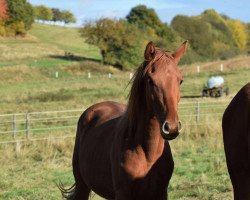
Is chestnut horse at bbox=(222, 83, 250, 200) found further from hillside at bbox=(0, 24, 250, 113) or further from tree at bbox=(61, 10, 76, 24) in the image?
tree at bbox=(61, 10, 76, 24)

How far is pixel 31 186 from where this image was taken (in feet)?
26.6

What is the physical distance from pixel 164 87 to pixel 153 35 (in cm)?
6138

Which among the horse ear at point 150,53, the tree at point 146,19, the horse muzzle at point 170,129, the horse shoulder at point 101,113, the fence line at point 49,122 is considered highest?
the tree at point 146,19

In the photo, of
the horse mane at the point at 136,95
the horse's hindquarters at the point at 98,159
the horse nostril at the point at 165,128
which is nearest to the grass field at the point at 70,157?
the horse mane at the point at 136,95

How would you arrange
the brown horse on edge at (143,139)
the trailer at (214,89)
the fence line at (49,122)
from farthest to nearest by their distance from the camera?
the trailer at (214,89) → the fence line at (49,122) → the brown horse on edge at (143,139)

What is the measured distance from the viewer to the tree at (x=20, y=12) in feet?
197

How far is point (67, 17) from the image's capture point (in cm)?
12112

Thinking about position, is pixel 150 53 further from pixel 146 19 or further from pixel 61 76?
pixel 146 19

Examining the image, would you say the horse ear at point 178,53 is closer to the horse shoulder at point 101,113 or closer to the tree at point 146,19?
the horse shoulder at point 101,113

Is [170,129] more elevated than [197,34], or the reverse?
[197,34]

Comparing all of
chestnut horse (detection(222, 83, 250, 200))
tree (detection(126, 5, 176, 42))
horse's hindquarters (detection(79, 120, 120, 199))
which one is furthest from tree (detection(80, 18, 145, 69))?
chestnut horse (detection(222, 83, 250, 200))

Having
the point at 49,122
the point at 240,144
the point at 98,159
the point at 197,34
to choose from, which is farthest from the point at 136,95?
the point at 197,34

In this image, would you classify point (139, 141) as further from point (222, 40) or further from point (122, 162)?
point (222, 40)

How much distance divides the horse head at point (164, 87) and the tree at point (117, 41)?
46.5 meters
